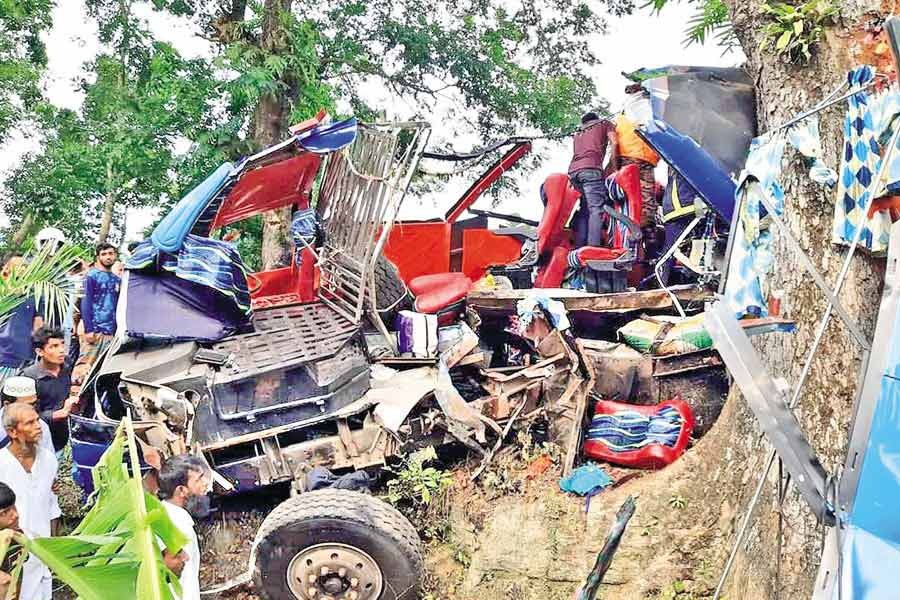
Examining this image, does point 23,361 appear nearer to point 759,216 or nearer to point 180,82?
point 759,216

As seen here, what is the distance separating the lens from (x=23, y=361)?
6.35 meters

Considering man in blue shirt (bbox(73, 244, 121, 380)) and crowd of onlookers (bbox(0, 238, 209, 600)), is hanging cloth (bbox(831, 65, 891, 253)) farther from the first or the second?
man in blue shirt (bbox(73, 244, 121, 380))

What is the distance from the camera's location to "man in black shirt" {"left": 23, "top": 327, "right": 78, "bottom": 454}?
564 cm

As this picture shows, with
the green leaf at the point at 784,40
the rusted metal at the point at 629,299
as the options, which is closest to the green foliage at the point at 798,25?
the green leaf at the point at 784,40

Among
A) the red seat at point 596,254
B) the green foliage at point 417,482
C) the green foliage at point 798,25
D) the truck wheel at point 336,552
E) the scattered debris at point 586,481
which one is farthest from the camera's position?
the red seat at point 596,254

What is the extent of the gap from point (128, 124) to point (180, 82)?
105 centimetres

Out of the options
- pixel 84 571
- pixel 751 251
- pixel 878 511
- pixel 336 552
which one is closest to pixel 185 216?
pixel 336 552

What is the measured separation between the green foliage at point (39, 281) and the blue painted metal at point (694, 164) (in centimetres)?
420

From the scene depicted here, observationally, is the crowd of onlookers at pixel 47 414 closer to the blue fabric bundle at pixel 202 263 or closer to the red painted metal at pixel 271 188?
the blue fabric bundle at pixel 202 263

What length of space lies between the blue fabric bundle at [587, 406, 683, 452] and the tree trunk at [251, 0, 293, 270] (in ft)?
24.2

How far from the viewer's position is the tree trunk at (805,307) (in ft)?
12.4

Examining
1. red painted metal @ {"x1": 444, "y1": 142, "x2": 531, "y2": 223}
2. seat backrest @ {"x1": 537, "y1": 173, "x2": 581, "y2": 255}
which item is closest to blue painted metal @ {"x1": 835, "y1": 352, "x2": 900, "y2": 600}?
seat backrest @ {"x1": 537, "y1": 173, "x2": 581, "y2": 255}

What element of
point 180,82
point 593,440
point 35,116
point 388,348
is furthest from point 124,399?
point 35,116

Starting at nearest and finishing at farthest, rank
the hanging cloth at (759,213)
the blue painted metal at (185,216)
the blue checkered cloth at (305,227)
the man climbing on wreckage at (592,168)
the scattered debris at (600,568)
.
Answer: the scattered debris at (600,568) → the hanging cloth at (759,213) → the blue painted metal at (185,216) → the blue checkered cloth at (305,227) → the man climbing on wreckage at (592,168)
